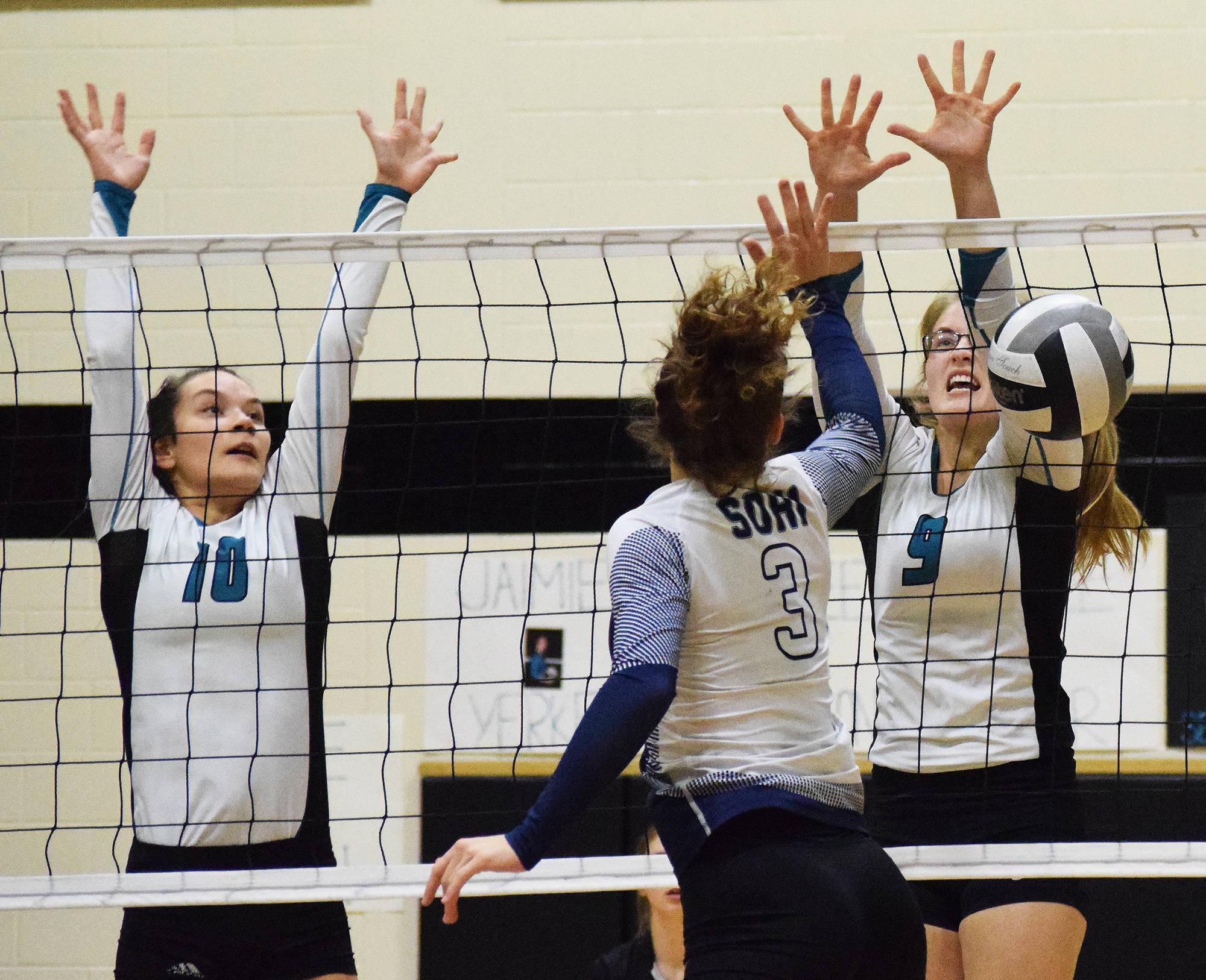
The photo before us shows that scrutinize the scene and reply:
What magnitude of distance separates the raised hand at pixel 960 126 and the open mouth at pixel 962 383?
0.39m

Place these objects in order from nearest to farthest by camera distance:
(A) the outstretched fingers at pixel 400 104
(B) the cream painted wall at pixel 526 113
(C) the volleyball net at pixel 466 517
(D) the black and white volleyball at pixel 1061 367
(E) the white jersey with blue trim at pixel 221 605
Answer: (D) the black and white volleyball at pixel 1061 367, (E) the white jersey with blue trim at pixel 221 605, (A) the outstretched fingers at pixel 400 104, (C) the volleyball net at pixel 466 517, (B) the cream painted wall at pixel 526 113

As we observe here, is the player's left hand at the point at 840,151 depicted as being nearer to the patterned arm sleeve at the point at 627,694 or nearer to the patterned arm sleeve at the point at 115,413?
the patterned arm sleeve at the point at 627,694

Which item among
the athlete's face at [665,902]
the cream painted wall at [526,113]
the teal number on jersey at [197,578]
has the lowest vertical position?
the athlete's face at [665,902]

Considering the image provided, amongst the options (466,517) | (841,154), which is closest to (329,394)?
(841,154)

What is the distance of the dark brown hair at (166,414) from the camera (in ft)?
8.59

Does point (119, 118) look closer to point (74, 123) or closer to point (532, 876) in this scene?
point (74, 123)

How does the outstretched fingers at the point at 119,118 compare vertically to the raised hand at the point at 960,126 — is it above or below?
above

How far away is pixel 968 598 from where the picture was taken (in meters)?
2.31

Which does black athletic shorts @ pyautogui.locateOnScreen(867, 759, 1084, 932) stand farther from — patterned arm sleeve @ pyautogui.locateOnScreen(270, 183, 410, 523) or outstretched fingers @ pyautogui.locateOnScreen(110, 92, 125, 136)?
outstretched fingers @ pyautogui.locateOnScreen(110, 92, 125, 136)

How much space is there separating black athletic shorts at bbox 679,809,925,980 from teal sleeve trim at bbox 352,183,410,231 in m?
1.55

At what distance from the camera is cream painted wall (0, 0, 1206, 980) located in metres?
4.05

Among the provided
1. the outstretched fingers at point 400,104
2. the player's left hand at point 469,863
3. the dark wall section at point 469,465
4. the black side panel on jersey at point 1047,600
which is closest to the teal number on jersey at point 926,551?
the black side panel on jersey at point 1047,600

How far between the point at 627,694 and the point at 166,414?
1471mm

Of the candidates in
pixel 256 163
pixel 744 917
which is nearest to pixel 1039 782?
pixel 744 917
